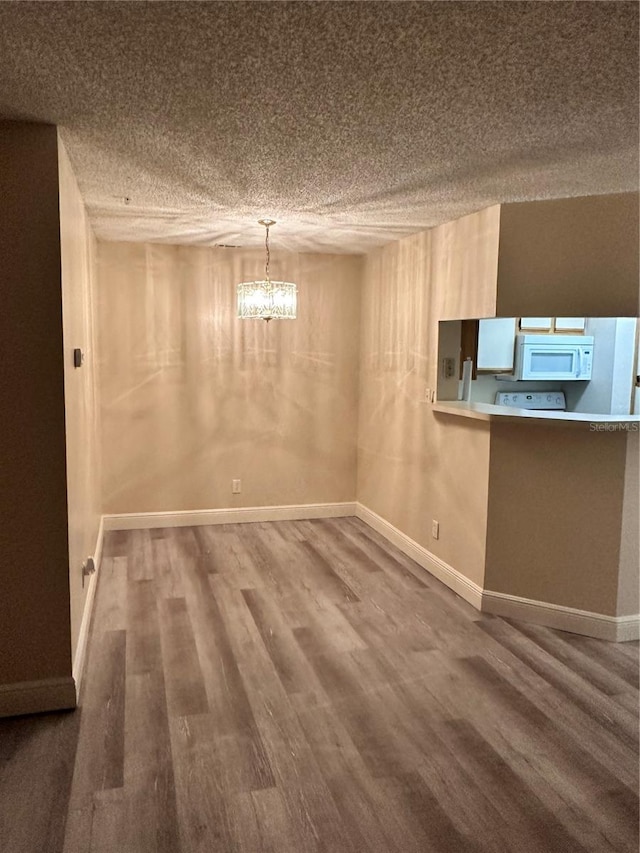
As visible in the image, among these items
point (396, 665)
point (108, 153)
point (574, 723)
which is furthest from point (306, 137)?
point (574, 723)

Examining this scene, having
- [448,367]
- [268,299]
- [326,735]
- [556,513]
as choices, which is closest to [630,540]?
[556,513]

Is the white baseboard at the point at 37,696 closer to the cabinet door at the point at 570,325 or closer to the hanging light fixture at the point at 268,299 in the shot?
the hanging light fixture at the point at 268,299

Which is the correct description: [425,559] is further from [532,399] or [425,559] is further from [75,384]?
[75,384]

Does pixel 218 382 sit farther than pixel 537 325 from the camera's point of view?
Yes

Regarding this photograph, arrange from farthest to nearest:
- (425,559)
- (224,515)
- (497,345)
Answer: (224,515), (497,345), (425,559)

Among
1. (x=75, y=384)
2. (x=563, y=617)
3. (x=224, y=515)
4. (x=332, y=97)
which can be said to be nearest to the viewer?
(x=332, y=97)

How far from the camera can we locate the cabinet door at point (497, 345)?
5129 millimetres

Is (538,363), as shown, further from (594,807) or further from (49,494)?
(49,494)

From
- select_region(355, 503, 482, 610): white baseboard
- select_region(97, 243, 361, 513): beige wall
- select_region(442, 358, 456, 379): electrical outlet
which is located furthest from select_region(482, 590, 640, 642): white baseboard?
select_region(97, 243, 361, 513): beige wall

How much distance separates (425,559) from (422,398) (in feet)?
3.85

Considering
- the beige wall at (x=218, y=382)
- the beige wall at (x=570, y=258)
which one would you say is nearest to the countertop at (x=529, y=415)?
the beige wall at (x=570, y=258)

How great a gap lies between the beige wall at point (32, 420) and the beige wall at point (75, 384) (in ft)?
0.23

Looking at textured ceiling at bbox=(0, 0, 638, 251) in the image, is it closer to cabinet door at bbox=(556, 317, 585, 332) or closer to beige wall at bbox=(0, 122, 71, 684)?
beige wall at bbox=(0, 122, 71, 684)

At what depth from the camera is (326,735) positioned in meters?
2.69
